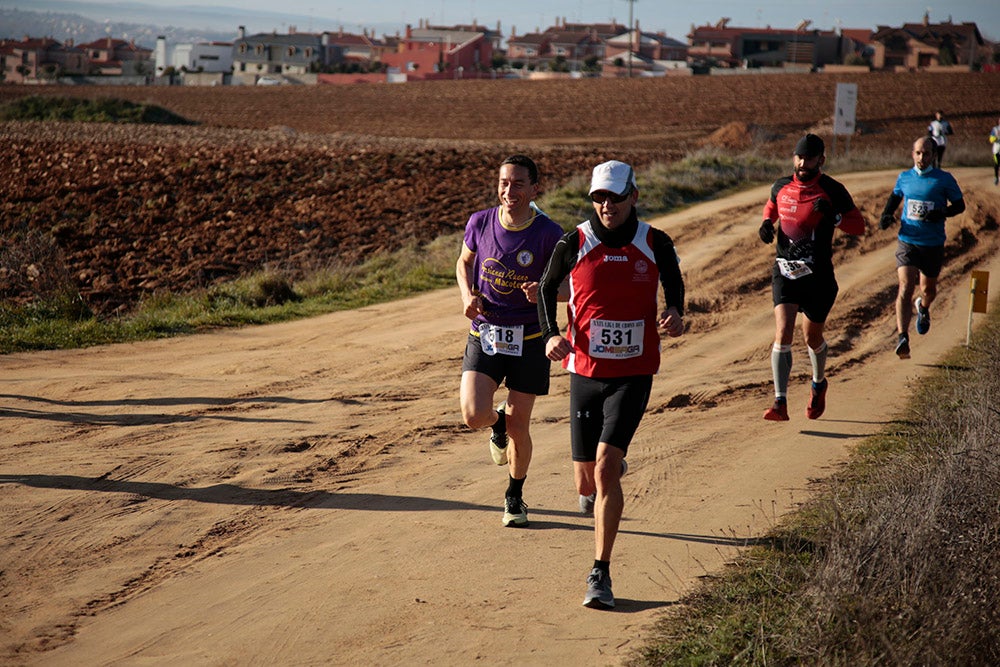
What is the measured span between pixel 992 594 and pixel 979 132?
49348mm

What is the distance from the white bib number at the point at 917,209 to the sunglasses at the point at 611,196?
6622 millimetres

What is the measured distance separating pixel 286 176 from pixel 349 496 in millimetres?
20420

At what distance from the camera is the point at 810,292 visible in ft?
28.6

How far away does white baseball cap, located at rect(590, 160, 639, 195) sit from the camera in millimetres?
5289

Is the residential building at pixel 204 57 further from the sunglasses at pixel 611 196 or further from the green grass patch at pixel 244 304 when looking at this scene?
the sunglasses at pixel 611 196

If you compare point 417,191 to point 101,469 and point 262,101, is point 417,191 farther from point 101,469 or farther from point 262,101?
point 262,101

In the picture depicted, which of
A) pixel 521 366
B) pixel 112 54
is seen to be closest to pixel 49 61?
pixel 112 54

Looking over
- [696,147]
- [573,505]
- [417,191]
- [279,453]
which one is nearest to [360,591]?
[573,505]

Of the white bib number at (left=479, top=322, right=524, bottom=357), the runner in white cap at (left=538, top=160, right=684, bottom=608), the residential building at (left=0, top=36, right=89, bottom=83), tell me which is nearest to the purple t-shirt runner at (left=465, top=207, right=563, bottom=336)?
the white bib number at (left=479, top=322, right=524, bottom=357)

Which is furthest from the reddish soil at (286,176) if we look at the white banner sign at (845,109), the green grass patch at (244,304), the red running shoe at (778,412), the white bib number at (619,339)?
the white bib number at (619,339)

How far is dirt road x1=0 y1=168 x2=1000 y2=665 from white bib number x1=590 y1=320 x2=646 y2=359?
1.30 metres

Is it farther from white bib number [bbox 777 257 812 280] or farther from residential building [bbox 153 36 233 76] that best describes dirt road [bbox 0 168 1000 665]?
residential building [bbox 153 36 233 76]

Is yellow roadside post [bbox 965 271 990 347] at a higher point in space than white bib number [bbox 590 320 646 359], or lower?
lower

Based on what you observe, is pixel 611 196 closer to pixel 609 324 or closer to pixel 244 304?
pixel 609 324
